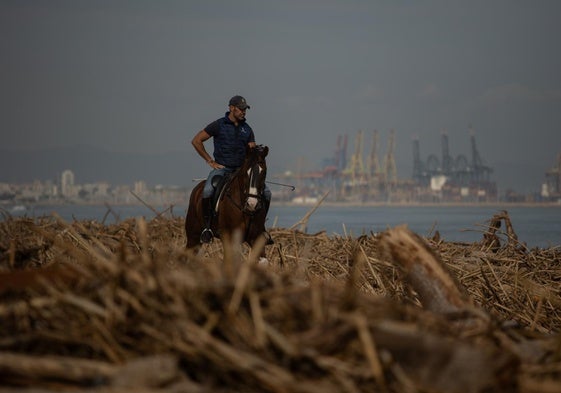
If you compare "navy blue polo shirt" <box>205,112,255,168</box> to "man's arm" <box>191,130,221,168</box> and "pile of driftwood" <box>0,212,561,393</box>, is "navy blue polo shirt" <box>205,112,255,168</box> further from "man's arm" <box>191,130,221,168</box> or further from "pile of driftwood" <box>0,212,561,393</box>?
"pile of driftwood" <box>0,212,561,393</box>

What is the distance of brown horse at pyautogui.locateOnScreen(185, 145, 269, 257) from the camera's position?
43.1 ft

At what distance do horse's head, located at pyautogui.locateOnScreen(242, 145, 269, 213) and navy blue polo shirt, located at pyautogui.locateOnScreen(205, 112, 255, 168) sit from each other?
0.92 meters

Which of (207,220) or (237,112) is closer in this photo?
(237,112)

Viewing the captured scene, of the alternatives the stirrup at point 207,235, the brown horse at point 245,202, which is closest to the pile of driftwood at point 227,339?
the brown horse at point 245,202

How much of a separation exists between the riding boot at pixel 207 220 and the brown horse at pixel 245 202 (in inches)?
3.1

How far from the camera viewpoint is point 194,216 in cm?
1475

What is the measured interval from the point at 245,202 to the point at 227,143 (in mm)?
1305

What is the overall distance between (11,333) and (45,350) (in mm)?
211

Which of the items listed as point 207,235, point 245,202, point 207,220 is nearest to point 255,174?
point 245,202

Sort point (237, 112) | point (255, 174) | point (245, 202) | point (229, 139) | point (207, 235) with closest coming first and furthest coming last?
1. point (255, 174)
2. point (245, 202)
3. point (237, 112)
4. point (229, 139)
5. point (207, 235)

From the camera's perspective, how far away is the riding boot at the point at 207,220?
14.2 metres

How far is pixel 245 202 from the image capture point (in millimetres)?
13336

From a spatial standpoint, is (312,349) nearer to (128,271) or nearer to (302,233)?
(128,271)

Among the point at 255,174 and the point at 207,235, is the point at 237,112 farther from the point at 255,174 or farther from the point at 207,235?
the point at 207,235
